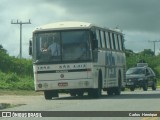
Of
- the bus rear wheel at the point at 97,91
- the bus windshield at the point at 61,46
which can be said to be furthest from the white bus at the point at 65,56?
the bus rear wheel at the point at 97,91

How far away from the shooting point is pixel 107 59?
1300 inches

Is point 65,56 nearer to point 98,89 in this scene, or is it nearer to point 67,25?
point 67,25

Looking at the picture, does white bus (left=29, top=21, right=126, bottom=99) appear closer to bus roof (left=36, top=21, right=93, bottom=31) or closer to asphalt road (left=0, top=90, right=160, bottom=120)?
bus roof (left=36, top=21, right=93, bottom=31)

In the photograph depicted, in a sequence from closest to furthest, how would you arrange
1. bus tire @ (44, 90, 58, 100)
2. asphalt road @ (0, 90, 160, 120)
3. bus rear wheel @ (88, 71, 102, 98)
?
asphalt road @ (0, 90, 160, 120), bus rear wheel @ (88, 71, 102, 98), bus tire @ (44, 90, 58, 100)

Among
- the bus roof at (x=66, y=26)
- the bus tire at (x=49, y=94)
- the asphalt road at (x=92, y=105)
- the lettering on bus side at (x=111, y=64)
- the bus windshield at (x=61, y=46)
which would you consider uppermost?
the bus roof at (x=66, y=26)

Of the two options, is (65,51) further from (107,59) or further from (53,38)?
(107,59)

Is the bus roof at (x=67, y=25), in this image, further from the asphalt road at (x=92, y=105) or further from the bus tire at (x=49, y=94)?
the asphalt road at (x=92, y=105)

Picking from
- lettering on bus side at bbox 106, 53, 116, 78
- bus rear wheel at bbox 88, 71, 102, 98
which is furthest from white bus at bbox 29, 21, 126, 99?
lettering on bus side at bbox 106, 53, 116, 78

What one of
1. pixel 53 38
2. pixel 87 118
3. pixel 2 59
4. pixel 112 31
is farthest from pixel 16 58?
pixel 87 118

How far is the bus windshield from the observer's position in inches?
1160

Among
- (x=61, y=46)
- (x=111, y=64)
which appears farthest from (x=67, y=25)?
(x=111, y=64)

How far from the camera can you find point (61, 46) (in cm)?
2961

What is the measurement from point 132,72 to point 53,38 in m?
18.3

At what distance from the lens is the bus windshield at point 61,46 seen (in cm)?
2947
